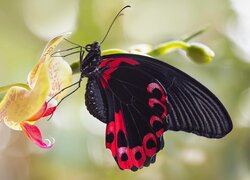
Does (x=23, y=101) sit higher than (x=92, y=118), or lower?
lower

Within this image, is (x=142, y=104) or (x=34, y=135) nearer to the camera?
(x=34, y=135)

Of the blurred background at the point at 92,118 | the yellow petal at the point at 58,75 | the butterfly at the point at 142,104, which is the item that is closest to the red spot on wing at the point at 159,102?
the butterfly at the point at 142,104

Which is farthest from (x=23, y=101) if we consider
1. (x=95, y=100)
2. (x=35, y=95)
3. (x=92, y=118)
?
(x=92, y=118)

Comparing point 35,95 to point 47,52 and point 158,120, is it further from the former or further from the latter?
point 158,120

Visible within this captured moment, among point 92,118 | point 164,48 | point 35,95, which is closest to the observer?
point 35,95

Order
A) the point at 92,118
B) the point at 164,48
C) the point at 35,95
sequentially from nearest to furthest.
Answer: the point at 35,95
the point at 164,48
the point at 92,118

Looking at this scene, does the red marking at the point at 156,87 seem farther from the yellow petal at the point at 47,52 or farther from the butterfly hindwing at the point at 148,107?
the yellow petal at the point at 47,52

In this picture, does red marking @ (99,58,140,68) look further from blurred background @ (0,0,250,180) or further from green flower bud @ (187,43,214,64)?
blurred background @ (0,0,250,180)
